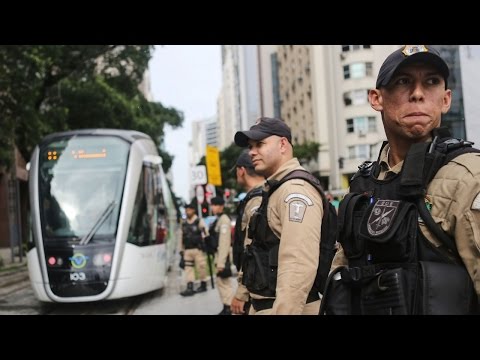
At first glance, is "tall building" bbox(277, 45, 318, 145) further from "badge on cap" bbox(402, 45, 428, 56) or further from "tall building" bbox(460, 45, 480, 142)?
"badge on cap" bbox(402, 45, 428, 56)

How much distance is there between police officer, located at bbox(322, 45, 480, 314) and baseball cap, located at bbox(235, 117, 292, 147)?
136 cm

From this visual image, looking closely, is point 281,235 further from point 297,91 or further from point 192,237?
point 297,91

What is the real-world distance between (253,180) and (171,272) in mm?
12028

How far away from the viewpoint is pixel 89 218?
9.98m

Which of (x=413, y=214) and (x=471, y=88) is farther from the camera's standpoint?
(x=471, y=88)

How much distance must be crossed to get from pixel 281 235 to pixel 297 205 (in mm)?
161

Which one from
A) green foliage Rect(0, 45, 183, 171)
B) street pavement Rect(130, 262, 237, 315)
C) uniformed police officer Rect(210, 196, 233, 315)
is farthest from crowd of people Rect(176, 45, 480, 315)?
green foliage Rect(0, 45, 183, 171)

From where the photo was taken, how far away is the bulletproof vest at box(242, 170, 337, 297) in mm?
3012

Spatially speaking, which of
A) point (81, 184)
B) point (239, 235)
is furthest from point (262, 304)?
point (81, 184)

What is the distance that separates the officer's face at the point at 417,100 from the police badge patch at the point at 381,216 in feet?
0.81
